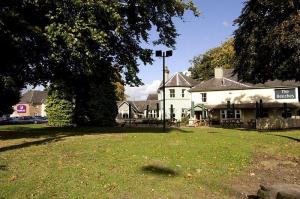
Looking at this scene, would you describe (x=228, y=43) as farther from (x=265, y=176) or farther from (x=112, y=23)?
(x=265, y=176)

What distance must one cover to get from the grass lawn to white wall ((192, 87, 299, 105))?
44.7 m

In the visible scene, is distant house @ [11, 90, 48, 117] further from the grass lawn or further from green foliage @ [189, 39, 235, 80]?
the grass lawn

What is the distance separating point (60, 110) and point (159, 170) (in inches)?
1185

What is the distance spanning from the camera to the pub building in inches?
2366

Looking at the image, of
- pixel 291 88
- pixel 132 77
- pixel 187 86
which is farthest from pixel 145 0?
pixel 187 86

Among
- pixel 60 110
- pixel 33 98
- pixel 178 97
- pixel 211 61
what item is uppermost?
pixel 211 61

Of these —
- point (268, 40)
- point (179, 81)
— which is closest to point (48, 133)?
point (268, 40)

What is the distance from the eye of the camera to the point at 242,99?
64.1m

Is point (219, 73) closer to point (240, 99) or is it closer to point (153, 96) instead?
point (240, 99)

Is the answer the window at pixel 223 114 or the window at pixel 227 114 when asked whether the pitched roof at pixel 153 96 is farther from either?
the window at pixel 227 114

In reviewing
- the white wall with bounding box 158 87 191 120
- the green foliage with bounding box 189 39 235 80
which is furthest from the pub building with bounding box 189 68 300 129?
the green foliage with bounding box 189 39 235 80

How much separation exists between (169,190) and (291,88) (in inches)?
2090

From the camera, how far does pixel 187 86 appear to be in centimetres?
7619

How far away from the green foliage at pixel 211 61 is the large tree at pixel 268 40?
43.9m
